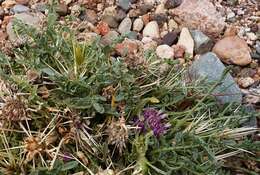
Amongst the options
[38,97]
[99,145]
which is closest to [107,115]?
[99,145]

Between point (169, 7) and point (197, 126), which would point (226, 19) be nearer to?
point (169, 7)

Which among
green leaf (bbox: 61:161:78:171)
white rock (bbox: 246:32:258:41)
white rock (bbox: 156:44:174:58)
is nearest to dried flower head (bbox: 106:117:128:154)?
green leaf (bbox: 61:161:78:171)

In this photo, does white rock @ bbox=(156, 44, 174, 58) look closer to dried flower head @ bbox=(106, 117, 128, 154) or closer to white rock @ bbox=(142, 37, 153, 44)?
white rock @ bbox=(142, 37, 153, 44)

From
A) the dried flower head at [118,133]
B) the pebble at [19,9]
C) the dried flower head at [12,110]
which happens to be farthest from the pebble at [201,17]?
the dried flower head at [12,110]

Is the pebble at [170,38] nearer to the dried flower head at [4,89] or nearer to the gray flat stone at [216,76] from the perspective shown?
the gray flat stone at [216,76]

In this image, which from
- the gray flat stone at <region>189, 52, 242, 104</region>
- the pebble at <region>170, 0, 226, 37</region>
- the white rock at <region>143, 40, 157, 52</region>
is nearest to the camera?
the gray flat stone at <region>189, 52, 242, 104</region>

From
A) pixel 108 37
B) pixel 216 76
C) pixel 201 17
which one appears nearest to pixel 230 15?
pixel 201 17
